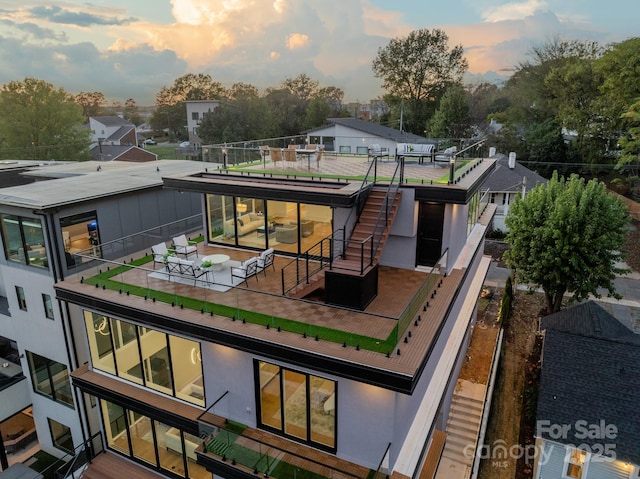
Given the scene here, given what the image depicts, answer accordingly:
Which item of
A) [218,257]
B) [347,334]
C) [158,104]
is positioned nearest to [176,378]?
[218,257]

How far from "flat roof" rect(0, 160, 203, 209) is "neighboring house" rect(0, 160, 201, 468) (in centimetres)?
4

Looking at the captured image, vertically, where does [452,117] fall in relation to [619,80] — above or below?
below

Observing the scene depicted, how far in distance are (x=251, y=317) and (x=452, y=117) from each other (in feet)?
181

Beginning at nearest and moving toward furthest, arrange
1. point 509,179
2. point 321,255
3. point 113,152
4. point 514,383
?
point 321,255
point 514,383
point 509,179
point 113,152

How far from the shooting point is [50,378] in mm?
17125

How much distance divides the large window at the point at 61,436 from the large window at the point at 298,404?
11097 millimetres

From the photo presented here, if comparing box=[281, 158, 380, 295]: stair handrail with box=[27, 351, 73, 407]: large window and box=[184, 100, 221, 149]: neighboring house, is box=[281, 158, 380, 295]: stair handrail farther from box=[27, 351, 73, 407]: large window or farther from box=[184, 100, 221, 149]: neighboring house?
box=[184, 100, 221, 149]: neighboring house

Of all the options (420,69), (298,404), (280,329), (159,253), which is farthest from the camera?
(420,69)

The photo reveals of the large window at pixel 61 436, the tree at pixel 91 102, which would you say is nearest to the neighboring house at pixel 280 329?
the large window at pixel 61 436

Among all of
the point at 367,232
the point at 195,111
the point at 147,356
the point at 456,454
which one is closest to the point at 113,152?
the point at 195,111

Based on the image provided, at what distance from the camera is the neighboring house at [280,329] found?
398 inches

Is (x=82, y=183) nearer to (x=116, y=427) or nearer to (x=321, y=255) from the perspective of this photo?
(x=116, y=427)

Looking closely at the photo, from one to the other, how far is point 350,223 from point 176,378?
7.22 m

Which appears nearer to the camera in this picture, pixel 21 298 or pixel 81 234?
pixel 81 234
